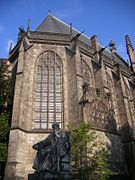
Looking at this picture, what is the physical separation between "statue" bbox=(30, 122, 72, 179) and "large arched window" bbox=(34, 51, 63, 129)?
23.1ft

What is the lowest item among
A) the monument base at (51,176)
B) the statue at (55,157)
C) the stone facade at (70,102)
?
the monument base at (51,176)

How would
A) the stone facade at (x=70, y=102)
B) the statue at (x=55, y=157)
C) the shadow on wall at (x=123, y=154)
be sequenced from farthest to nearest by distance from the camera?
the shadow on wall at (x=123, y=154), the stone facade at (x=70, y=102), the statue at (x=55, y=157)

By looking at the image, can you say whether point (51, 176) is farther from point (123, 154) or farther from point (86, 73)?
point (86, 73)

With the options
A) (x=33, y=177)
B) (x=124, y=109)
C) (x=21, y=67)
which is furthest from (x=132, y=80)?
(x=33, y=177)

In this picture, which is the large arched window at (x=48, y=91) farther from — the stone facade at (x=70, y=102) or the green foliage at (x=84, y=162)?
the green foliage at (x=84, y=162)

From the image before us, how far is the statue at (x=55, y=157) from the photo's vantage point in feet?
15.8

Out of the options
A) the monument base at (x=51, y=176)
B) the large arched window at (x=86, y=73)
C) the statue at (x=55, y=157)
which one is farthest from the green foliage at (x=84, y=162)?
the large arched window at (x=86, y=73)

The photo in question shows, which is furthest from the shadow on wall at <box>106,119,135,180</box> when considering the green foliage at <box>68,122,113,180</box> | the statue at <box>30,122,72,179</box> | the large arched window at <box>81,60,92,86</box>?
the statue at <box>30,122,72,179</box>

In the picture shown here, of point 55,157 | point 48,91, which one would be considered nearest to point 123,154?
point 48,91

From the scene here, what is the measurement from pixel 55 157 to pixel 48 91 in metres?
9.05

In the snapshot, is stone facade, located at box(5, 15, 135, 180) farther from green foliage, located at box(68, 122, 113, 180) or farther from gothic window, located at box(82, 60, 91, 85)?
green foliage, located at box(68, 122, 113, 180)

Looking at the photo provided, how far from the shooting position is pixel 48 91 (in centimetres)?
1378

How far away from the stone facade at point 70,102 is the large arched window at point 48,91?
0.31 meters

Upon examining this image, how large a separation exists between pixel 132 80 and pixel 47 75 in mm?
12329
